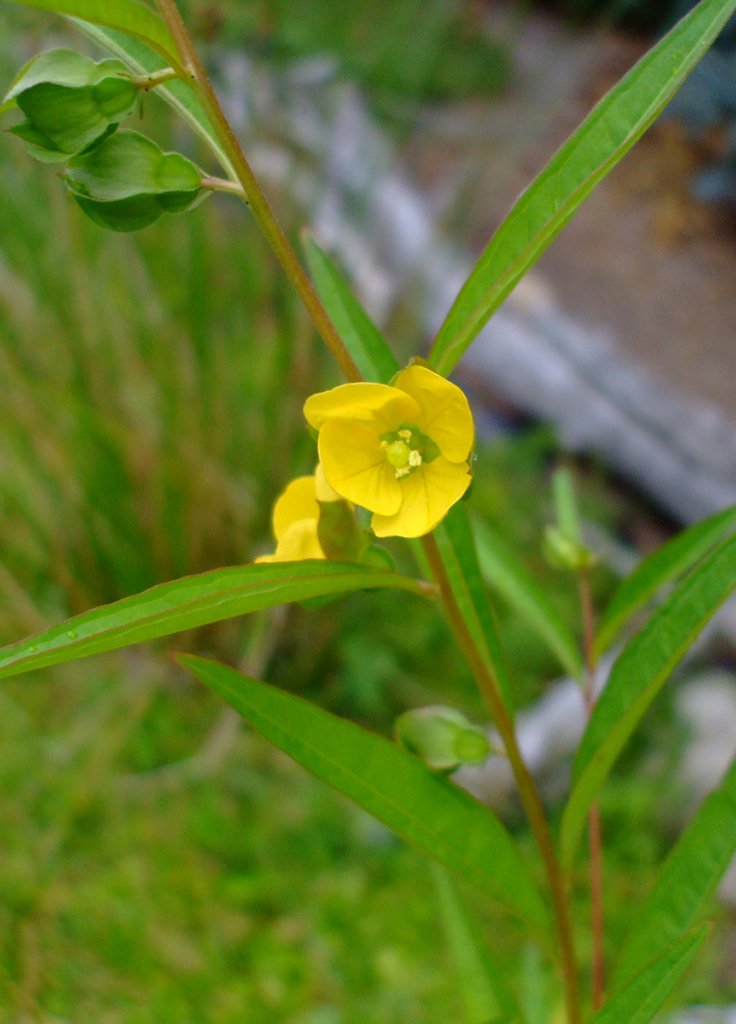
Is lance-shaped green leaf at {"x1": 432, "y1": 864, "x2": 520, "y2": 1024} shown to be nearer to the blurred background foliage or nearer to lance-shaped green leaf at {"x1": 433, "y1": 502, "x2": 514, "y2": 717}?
lance-shaped green leaf at {"x1": 433, "y1": 502, "x2": 514, "y2": 717}

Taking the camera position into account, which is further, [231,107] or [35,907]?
[231,107]

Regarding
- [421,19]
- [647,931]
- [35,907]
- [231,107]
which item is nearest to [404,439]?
[647,931]

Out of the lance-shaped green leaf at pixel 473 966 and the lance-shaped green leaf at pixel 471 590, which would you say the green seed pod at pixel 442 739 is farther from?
the lance-shaped green leaf at pixel 473 966

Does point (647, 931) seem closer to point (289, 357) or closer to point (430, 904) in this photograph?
point (430, 904)

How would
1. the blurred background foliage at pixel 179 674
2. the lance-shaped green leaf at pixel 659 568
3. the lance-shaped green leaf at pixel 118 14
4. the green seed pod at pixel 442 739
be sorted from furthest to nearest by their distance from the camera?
→ the blurred background foliage at pixel 179 674, the lance-shaped green leaf at pixel 659 568, the green seed pod at pixel 442 739, the lance-shaped green leaf at pixel 118 14

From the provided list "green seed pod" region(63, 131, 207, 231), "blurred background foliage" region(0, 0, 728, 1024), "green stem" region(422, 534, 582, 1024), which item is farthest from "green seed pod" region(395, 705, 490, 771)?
"blurred background foliage" region(0, 0, 728, 1024)

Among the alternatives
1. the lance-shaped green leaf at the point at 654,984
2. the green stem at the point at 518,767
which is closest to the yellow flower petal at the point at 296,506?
the green stem at the point at 518,767
